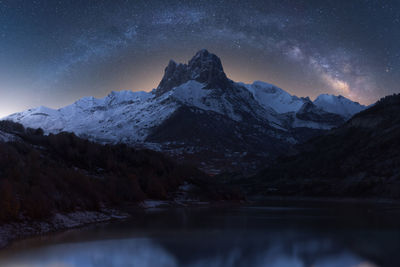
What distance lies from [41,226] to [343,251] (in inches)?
763

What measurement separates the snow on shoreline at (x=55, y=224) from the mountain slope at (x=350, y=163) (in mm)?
70910

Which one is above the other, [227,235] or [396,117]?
[396,117]

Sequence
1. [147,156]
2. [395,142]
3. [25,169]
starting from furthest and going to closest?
[395,142] → [147,156] → [25,169]

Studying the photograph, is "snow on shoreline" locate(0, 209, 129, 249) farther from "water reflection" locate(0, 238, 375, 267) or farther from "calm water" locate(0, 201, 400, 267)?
"water reflection" locate(0, 238, 375, 267)

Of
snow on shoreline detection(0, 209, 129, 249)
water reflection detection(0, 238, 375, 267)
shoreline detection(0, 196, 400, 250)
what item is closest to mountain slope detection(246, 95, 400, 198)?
shoreline detection(0, 196, 400, 250)

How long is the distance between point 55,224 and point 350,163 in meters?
105

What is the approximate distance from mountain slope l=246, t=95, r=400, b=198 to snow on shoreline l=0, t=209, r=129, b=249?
7091 cm

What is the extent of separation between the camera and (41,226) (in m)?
26.1

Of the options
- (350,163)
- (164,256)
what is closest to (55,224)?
(164,256)

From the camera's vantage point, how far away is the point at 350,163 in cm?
11675

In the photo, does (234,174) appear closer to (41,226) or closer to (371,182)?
(371,182)

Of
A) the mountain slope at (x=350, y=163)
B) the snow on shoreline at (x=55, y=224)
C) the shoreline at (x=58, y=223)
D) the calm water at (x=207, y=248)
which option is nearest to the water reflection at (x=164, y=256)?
the calm water at (x=207, y=248)

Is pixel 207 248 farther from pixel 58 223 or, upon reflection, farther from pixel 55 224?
pixel 58 223

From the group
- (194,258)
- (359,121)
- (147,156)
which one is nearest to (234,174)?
(359,121)
